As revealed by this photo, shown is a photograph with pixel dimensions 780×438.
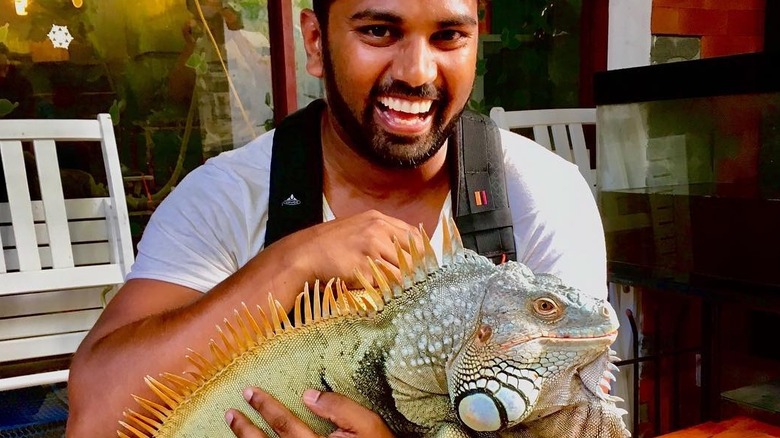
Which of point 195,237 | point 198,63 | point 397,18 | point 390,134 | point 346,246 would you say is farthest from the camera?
point 198,63

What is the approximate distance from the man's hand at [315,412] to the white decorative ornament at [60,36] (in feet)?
8.52

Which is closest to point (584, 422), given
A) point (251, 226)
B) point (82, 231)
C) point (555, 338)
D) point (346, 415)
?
point (555, 338)

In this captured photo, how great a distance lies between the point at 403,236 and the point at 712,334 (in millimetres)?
2512

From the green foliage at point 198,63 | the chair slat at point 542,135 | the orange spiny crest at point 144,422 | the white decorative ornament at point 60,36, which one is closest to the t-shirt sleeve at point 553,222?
the orange spiny crest at point 144,422

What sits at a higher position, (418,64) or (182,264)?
(418,64)

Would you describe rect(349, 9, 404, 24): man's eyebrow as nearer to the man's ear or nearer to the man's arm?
the man's ear

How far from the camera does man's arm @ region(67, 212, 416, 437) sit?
1.09 meters

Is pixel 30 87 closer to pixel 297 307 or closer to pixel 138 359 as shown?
pixel 138 359

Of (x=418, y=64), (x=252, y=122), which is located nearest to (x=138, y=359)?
(x=418, y=64)

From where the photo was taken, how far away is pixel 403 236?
110 cm

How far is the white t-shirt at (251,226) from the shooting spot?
4.63 ft

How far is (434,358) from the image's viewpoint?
928 millimetres

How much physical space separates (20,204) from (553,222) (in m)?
2.22

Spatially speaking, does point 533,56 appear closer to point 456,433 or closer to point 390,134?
point 390,134
